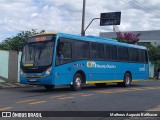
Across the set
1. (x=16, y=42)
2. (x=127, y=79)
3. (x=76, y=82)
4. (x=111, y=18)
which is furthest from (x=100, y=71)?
(x=111, y=18)

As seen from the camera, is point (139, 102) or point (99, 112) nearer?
point (99, 112)

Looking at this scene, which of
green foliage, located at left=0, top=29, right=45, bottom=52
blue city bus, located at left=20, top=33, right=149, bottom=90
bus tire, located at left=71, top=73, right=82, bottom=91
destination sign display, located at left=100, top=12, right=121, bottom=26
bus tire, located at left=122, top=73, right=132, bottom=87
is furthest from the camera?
destination sign display, located at left=100, top=12, right=121, bottom=26

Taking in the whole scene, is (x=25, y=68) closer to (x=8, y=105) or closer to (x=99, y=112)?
(x=8, y=105)

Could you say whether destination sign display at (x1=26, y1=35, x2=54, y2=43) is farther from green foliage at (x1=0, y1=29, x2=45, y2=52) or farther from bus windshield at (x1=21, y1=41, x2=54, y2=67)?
green foliage at (x1=0, y1=29, x2=45, y2=52)

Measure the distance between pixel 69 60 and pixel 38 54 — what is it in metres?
1.75

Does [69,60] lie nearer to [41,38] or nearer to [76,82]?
[76,82]

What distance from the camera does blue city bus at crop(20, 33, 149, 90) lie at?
18484mm

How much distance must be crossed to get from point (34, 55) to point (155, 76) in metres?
28.8

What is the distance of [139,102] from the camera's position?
49.0 feet

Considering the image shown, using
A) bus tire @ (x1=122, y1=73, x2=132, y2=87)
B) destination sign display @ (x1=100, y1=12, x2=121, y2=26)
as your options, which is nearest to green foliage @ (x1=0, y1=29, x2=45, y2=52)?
destination sign display @ (x1=100, y1=12, x2=121, y2=26)

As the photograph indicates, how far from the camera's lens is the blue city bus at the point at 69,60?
18484mm

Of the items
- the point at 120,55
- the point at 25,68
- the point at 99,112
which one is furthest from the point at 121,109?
the point at 120,55

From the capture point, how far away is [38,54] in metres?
18.7

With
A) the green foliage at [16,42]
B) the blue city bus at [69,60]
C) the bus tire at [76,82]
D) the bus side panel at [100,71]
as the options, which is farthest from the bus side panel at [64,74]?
the green foliage at [16,42]
